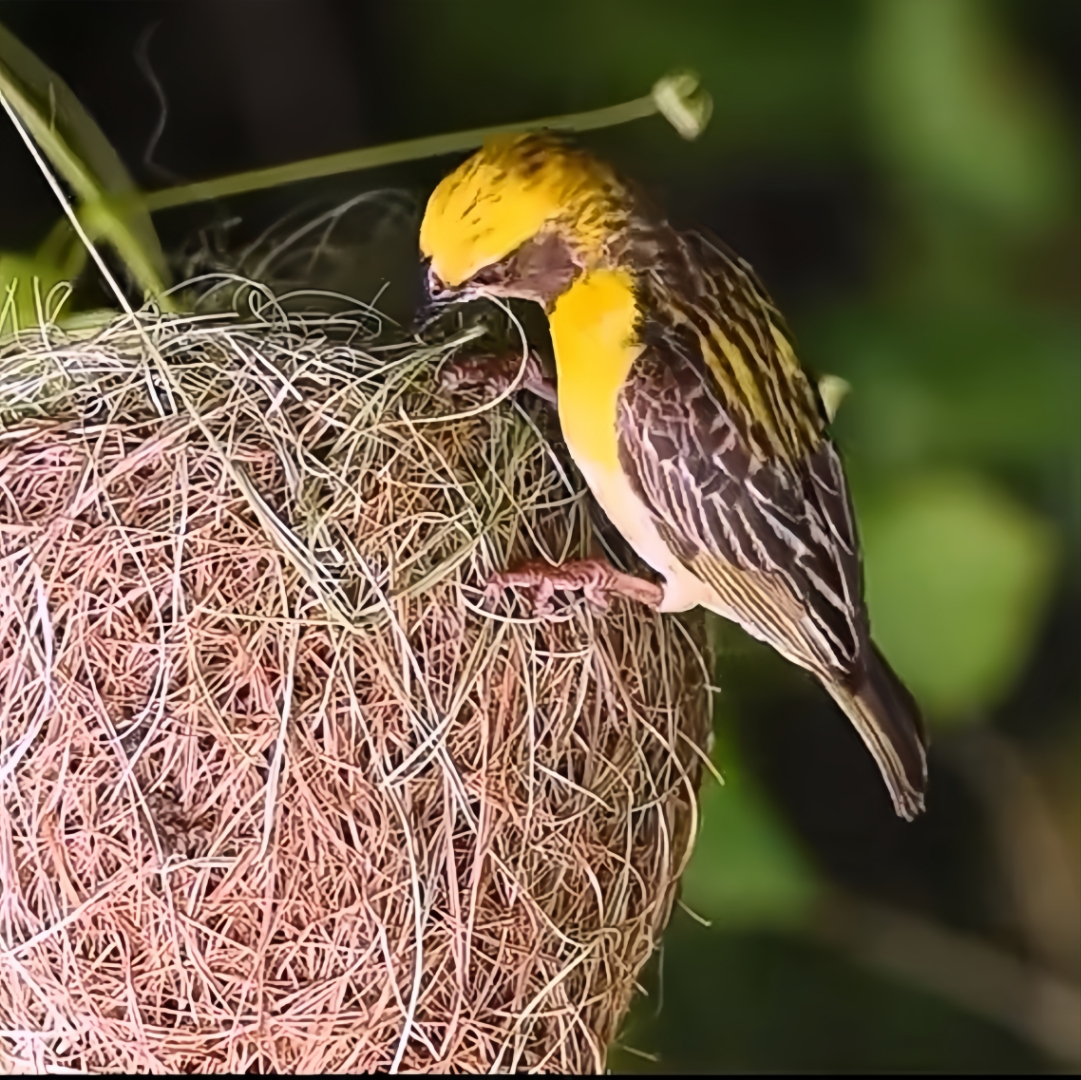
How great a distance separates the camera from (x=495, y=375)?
0.65m

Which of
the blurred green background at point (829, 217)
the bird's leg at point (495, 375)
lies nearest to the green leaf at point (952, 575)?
the blurred green background at point (829, 217)

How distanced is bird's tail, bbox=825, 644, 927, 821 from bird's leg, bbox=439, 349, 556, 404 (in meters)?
0.22

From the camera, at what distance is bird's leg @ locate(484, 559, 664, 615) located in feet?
2.01

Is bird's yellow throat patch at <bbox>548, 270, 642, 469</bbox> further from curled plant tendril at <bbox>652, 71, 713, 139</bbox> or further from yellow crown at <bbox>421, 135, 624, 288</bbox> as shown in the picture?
curled plant tendril at <bbox>652, 71, 713, 139</bbox>

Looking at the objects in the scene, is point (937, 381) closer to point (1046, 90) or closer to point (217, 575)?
point (1046, 90)

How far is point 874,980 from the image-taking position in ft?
3.73

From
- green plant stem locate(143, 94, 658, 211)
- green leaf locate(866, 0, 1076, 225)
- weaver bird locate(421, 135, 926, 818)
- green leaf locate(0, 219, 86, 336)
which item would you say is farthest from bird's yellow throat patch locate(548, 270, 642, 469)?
green leaf locate(866, 0, 1076, 225)

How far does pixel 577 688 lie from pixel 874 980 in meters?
0.65

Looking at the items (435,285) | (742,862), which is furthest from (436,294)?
(742,862)

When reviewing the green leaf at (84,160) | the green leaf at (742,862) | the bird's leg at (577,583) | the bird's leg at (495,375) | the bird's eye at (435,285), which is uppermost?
the green leaf at (84,160)

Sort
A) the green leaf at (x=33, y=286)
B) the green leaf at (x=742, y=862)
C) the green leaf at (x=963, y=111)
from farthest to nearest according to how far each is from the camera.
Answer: the green leaf at (x=742, y=862), the green leaf at (x=963, y=111), the green leaf at (x=33, y=286)

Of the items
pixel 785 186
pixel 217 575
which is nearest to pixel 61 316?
pixel 217 575

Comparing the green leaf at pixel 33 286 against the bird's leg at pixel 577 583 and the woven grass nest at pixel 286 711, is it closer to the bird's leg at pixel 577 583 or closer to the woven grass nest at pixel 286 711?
the woven grass nest at pixel 286 711

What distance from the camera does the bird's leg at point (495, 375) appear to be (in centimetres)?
65
